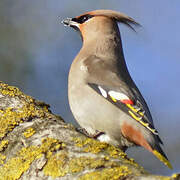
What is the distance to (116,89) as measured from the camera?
3721 mm

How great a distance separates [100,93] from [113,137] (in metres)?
0.36

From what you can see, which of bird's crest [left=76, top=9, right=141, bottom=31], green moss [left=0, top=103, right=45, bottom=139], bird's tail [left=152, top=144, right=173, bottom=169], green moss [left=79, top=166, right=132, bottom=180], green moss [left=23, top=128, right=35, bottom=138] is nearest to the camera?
green moss [left=79, top=166, right=132, bottom=180]

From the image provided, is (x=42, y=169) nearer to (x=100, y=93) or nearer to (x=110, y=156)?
(x=110, y=156)

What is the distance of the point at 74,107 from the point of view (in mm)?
3732

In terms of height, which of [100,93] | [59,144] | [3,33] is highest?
[59,144]

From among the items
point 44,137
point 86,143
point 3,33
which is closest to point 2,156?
point 44,137

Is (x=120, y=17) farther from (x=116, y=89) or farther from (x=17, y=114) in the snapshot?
(x=17, y=114)

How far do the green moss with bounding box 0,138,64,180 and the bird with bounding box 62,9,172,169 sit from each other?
105cm

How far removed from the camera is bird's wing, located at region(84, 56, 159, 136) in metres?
3.52

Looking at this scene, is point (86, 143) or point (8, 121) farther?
point (8, 121)

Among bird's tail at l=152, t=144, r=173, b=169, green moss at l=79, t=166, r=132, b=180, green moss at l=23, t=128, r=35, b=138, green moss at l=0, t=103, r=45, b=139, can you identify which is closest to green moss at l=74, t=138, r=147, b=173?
green moss at l=79, t=166, r=132, b=180

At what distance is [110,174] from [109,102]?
1.75 metres

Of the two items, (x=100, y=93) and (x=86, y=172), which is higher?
(x=86, y=172)

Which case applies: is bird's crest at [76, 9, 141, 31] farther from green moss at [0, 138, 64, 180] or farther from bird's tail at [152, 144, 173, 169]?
green moss at [0, 138, 64, 180]
